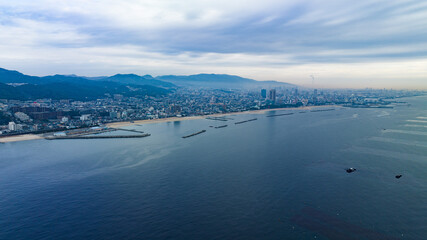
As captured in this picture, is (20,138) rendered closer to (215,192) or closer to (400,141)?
(215,192)

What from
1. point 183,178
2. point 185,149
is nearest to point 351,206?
point 183,178

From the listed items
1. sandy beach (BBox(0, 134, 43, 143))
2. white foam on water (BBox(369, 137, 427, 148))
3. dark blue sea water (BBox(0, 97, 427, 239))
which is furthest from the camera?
sandy beach (BBox(0, 134, 43, 143))

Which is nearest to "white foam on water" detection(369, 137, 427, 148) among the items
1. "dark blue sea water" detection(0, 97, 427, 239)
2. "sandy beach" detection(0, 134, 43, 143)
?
"dark blue sea water" detection(0, 97, 427, 239)

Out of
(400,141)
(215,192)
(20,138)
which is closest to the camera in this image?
(215,192)

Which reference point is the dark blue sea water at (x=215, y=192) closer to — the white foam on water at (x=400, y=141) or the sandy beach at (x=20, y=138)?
the white foam on water at (x=400, y=141)

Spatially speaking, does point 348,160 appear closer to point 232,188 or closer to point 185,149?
point 232,188

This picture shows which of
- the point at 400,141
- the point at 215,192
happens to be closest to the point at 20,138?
the point at 215,192

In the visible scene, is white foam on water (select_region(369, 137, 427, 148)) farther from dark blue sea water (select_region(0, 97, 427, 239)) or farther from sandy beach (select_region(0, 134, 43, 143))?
sandy beach (select_region(0, 134, 43, 143))

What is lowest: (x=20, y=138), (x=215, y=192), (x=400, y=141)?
(x=215, y=192)
